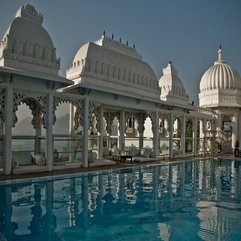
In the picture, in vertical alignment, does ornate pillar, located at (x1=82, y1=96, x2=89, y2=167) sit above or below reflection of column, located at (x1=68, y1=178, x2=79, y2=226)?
above

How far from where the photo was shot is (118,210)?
640 centimetres

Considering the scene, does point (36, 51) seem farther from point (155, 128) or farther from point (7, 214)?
point (155, 128)

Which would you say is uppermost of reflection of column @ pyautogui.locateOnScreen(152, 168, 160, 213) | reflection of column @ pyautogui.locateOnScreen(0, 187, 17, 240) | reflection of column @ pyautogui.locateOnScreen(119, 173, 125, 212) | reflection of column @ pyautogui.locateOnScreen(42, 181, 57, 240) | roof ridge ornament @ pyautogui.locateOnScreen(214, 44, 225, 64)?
roof ridge ornament @ pyautogui.locateOnScreen(214, 44, 225, 64)

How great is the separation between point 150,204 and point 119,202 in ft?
2.49

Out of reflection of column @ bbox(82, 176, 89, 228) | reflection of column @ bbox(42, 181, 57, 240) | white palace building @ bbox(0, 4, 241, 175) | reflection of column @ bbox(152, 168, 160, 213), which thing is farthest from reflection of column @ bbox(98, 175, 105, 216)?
white palace building @ bbox(0, 4, 241, 175)

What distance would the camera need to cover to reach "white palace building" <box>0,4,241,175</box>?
1072cm

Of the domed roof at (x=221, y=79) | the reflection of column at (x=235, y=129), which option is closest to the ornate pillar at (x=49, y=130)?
the reflection of column at (x=235, y=129)

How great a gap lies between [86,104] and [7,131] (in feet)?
12.2

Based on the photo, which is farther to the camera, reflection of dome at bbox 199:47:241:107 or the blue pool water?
reflection of dome at bbox 199:47:241:107

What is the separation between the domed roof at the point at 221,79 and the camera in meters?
26.2

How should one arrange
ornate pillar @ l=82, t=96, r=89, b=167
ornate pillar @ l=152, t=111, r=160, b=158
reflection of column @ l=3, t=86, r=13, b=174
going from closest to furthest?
reflection of column @ l=3, t=86, r=13, b=174
ornate pillar @ l=82, t=96, r=89, b=167
ornate pillar @ l=152, t=111, r=160, b=158

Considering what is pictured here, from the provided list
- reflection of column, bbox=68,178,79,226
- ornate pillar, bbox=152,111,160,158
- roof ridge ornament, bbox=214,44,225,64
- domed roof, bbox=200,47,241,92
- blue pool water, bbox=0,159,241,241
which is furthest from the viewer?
roof ridge ornament, bbox=214,44,225,64

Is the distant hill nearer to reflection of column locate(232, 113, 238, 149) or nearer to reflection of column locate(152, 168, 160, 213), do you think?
reflection of column locate(152, 168, 160, 213)

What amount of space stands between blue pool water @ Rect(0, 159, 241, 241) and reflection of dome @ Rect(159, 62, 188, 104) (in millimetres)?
11993
